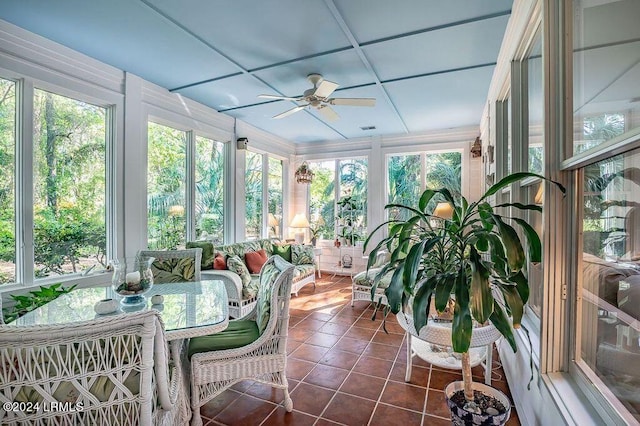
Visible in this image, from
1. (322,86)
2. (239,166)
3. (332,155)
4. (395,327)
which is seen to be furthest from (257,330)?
(332,155)

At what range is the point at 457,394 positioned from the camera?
1.72 m

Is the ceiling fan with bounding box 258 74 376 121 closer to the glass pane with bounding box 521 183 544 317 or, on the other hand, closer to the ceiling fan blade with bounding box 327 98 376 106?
the ceiling fan blade with bounding box 327 98 376 106

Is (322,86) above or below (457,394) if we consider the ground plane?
above

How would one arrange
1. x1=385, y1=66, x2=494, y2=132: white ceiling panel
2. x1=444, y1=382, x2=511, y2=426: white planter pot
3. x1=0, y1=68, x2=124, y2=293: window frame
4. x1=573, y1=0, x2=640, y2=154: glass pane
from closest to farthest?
x1=573, y1=0, x2=640, y2=154: glass pane < x1=444, y1=382, x2=511, y2=426: white planter pot < x1=0, y1=68, x2=124, y2=293: window frame < x1=385, y1=66, x2=494, y2=132: white ceiling panel

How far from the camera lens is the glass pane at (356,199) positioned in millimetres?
6172

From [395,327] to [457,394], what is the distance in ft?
6.09

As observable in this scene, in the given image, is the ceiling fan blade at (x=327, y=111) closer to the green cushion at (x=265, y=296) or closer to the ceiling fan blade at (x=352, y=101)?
the ceiling fan blade at (x=352, y=101)

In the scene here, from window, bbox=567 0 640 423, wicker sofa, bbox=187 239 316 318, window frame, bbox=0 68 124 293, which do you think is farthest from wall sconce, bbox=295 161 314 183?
window, bbox=567 0 640 423

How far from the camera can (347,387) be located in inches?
92.9

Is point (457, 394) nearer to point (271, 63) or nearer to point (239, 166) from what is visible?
point (271, 63)

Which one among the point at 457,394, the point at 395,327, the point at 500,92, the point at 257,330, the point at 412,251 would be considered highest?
the point at 500,92

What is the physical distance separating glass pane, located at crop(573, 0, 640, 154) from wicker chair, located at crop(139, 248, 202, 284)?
274 centimetres

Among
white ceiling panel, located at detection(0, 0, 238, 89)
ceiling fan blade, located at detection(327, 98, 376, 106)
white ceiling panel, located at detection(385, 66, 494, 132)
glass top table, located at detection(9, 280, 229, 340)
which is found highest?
white ceiling panel, located at detection(0, 0, 238, 89)

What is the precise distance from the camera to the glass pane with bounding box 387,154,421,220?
19.0 feet
